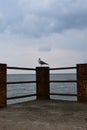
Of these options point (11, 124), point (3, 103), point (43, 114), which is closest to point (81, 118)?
point (43, 114)

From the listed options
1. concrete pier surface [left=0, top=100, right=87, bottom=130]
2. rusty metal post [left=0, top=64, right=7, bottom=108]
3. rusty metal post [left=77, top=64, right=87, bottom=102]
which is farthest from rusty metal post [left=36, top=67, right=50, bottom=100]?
concrete pier surface [left=0, top=100, right=87, bottom=130]

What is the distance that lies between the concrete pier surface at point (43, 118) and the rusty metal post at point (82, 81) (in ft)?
4.44

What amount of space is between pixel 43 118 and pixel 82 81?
304 centimetres

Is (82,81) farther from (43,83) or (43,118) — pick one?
(43,118)

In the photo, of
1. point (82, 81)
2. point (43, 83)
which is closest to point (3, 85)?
point (43, 83)

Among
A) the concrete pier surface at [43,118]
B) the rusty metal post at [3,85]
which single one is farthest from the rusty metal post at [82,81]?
the rusty metal post at [3,85]

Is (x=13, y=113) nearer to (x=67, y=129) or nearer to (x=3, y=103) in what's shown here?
(x=3, y=103)

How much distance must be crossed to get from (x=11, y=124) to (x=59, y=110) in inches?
73.6

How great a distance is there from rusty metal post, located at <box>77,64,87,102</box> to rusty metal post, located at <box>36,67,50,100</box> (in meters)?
1.15

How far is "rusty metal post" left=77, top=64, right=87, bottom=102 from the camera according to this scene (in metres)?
8.48

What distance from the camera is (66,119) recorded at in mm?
5672

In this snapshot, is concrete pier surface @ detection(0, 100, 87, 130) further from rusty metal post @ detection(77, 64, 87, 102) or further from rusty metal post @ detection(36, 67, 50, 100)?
rusty metal post @ detection(36, 67, 50, 100)

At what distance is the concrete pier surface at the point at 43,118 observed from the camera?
502 centimetres

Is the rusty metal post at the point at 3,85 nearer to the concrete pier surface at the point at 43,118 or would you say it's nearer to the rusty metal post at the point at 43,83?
the concrete pier surface at the point at 43,118
